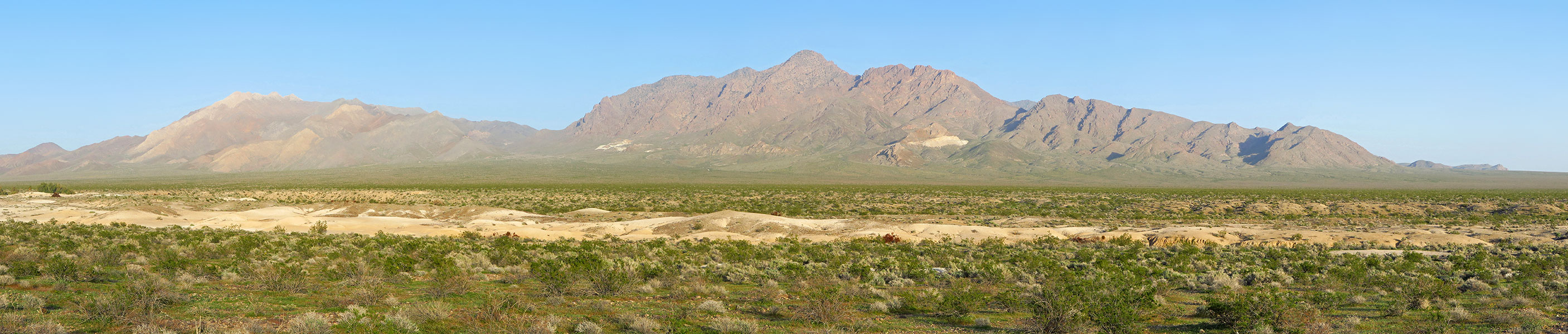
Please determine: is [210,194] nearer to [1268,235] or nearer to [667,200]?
[667,200]

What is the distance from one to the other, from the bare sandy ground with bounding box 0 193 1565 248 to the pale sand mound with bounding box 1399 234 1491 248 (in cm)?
5

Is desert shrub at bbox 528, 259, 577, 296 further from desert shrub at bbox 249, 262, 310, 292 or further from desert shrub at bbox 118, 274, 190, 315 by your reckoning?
desert shrub at bbox 118, 274, 190, 315

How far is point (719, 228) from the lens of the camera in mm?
35062

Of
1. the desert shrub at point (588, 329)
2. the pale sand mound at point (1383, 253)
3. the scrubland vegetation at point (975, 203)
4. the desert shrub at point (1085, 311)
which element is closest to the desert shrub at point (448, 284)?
the desert shrub at point (588, 329)

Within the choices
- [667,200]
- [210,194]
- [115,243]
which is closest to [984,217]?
[667,200]

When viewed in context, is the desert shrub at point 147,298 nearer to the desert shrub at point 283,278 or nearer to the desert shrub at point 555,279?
the desert shrub at point 283,278

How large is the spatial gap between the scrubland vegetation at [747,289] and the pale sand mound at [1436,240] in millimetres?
2766

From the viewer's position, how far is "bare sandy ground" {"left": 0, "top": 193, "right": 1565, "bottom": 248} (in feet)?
96.2

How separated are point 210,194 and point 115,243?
60.2 meters

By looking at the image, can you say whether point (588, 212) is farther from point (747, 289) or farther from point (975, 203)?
point (747, 289)

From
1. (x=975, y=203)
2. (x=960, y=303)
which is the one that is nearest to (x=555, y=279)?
(x=960, y=303)

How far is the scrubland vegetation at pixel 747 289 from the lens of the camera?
34.7 feet

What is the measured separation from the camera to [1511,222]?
40.2 meters

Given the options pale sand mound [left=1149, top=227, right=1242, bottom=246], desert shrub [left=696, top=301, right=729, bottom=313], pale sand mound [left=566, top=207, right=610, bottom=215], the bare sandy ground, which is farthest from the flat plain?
pale sand mound [left=566, top=207, right=610, bottom=215]
